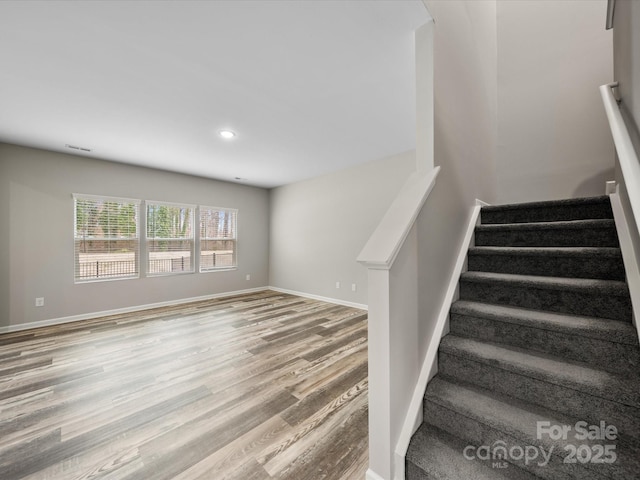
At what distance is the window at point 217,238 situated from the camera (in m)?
5.46

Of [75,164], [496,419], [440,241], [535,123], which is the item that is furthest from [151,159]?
[535,123]

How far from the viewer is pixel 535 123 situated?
299cm

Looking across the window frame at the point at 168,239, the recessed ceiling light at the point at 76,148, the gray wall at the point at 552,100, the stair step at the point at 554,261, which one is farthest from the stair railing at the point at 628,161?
the window frame at the point at 168,239

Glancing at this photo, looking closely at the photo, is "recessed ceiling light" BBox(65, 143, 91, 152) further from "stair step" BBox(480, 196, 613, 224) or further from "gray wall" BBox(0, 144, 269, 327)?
"stair step" BBox(480, 196, 613, 224)

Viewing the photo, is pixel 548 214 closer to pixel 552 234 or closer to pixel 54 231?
pixel 552 234

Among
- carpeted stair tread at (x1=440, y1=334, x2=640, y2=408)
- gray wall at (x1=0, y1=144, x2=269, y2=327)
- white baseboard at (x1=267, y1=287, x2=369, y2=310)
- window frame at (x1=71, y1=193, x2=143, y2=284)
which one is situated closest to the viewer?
carpeted stair tread at (x1=440, y1=334, x2=640, y2=408)

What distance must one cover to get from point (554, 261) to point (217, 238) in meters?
5.53

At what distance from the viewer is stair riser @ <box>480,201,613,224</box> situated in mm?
1846

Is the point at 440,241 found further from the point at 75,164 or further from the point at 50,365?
the point at 75,164

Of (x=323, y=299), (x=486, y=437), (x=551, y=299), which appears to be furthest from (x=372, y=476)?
(x=323, y=299)

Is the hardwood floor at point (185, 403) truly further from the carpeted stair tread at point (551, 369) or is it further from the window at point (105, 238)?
the window at point (105, 238)

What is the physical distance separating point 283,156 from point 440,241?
10.3 ft

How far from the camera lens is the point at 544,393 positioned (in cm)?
118

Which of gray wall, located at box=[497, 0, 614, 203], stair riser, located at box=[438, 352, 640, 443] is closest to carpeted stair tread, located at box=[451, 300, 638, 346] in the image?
stair riser, located at box=[438, 352, 640, 443]
